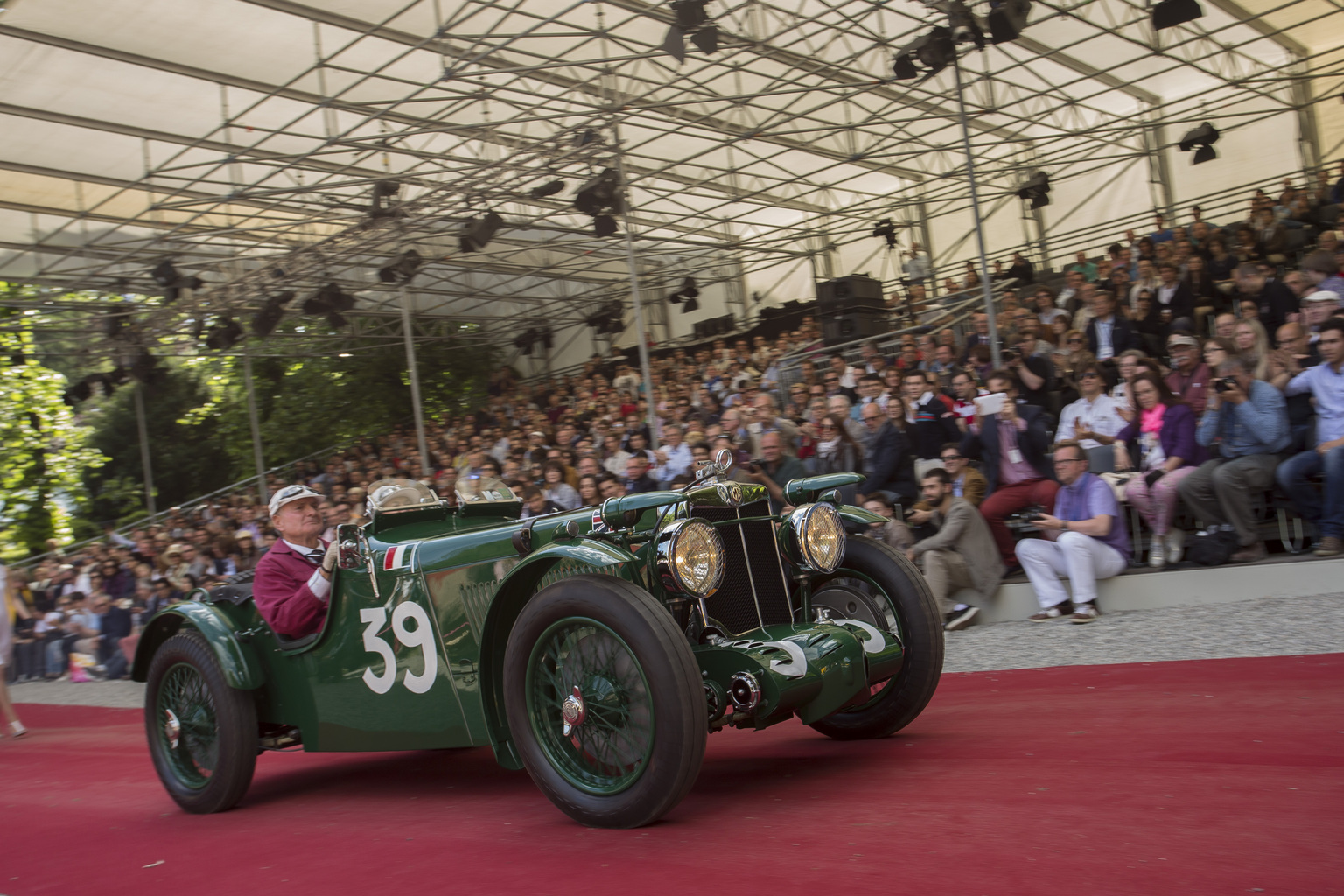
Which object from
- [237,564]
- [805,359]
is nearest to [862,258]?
[805,359]

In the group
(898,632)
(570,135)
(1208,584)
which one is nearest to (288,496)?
(898,632)

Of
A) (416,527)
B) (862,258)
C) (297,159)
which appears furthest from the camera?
(862,258)

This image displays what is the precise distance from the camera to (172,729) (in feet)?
16.1

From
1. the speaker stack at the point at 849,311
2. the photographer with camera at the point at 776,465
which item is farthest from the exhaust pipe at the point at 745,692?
the speaker stack at the point at 849,311

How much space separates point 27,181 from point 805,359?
491 inches

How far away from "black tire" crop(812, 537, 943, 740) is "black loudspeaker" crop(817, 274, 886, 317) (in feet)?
40.3

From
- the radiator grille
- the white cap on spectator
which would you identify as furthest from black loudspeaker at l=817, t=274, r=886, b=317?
the radiator grille

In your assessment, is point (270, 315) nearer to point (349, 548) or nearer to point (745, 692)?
point (349, 548)

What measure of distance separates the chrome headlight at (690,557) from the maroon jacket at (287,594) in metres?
1.80

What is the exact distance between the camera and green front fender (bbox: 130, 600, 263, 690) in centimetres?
457

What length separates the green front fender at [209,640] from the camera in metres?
4.57

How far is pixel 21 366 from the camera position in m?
22.5

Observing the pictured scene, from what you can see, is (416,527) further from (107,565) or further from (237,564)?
(107,565)

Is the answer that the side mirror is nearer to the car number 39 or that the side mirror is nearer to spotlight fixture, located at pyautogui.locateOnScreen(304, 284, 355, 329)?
the car number 39
